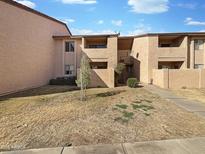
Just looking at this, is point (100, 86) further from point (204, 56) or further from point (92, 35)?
point (204, 56)

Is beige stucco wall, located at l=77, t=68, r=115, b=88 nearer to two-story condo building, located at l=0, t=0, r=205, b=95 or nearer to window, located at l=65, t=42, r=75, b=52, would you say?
two-story condo building, located at l=0, t=0, r=205, b=95

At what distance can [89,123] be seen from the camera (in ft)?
29.0

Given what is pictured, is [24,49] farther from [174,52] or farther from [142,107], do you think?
[174,52]

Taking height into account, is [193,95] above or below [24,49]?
below

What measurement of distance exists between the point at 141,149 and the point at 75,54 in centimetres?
2161

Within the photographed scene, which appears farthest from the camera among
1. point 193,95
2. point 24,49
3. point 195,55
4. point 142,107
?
point 195,55

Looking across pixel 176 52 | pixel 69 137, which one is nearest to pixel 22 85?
pixel 69 137

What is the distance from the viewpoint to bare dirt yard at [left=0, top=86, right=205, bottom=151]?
24.0 feet

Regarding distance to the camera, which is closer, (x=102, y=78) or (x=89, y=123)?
(x=89, y=123)

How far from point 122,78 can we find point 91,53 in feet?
22.8

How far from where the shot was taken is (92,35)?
83.9ft

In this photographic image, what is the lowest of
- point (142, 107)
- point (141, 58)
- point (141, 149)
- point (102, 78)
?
point (141, 149)

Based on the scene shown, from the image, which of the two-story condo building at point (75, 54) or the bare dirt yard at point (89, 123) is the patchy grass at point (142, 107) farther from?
the two-story condo building at point (75, 54)

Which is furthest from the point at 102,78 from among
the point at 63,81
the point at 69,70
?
the point at 69,70
